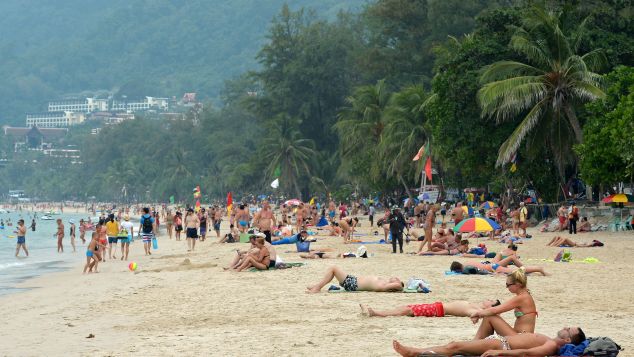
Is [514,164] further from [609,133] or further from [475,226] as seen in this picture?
[475,226]

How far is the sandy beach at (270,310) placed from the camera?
425 inches

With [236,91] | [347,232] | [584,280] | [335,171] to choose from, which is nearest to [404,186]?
[335,171]

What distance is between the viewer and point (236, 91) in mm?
120250

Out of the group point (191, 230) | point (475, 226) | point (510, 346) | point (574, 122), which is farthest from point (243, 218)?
point (510, 346)

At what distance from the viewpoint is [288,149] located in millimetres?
74812

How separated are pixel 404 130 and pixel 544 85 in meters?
19.4

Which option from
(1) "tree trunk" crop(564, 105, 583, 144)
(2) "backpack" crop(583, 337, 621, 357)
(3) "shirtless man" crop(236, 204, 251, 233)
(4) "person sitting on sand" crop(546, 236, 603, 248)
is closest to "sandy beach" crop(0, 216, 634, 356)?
(2) "backpack" crop(583, 337, 621, 357)

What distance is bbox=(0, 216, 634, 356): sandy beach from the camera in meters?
10.8

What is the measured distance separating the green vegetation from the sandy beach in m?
10.3

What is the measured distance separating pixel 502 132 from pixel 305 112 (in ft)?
138

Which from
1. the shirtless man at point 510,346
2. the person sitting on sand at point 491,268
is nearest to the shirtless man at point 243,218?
the person sitting on sand at point 491,268

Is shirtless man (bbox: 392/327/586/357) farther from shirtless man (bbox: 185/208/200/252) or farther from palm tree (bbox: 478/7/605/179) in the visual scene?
palm tree (bbox: 478/7/605/179)

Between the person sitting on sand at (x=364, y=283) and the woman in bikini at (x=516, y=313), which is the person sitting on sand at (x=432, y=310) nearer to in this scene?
the woman in bikini at (x=516, y=313)

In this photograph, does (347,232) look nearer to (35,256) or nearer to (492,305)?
(35,256)
